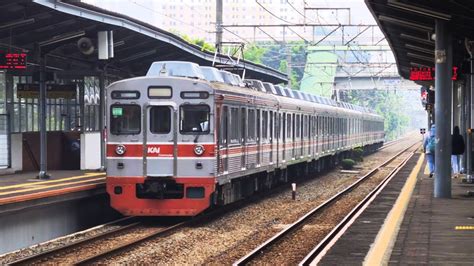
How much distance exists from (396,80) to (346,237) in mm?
60913

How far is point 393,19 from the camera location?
1741 centimetres

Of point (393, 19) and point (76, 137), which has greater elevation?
point (393, 19)

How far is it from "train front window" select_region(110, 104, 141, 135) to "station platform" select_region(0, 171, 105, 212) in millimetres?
1287

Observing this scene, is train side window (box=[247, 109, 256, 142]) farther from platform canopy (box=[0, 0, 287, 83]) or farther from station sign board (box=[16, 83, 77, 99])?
station sign board (box=[16, 83, 77, 99])

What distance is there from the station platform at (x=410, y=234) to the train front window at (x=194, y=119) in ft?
11.3

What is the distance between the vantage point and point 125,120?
51.3 ft

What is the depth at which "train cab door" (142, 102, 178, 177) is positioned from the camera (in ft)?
50.0

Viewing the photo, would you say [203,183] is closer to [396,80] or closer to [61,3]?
[61,3]

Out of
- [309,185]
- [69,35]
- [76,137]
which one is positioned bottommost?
[309,185]

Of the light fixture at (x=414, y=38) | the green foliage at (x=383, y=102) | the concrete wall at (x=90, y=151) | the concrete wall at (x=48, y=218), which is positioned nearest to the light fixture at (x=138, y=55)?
the concrete wall at (x=90, y=151)

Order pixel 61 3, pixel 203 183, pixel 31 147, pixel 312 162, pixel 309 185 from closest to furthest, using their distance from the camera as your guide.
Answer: pixel 203 183, pixel 61 3, pixel 31 147, pixel 309 185, pixel 312 162

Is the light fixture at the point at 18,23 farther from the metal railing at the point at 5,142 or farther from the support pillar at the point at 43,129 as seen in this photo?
the metal railing at the point at 5,142

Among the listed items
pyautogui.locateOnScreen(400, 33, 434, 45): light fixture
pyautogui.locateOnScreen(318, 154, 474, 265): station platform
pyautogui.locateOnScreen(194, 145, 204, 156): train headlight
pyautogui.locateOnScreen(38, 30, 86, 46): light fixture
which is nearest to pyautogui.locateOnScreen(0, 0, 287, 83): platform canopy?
pyautogui.locateOnScreen(38, 30, 86, 46): light fixture

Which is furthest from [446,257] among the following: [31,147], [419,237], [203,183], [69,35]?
[31,147]
